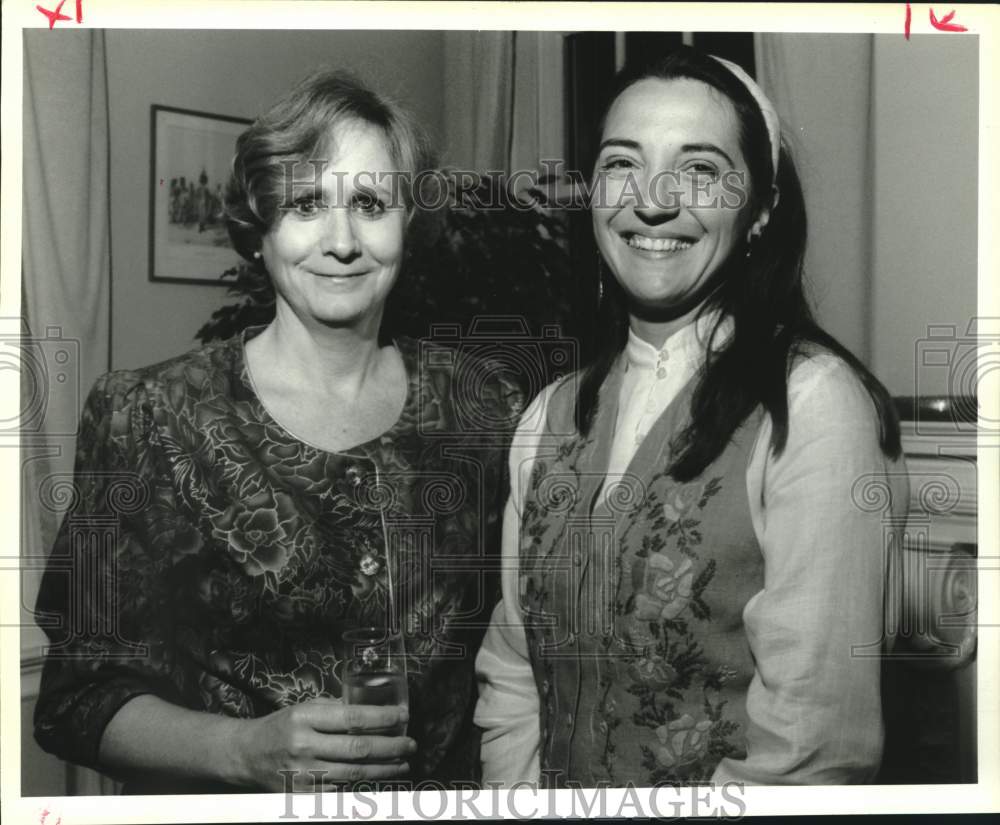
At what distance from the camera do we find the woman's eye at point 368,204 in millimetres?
1904

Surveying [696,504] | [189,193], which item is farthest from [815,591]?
[189,193]

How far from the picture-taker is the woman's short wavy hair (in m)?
1.90

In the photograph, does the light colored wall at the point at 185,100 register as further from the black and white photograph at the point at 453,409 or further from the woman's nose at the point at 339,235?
the woman's nose at the point at 339,235

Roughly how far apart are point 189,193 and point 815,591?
1.35 m

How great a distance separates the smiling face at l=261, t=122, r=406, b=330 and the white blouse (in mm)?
387

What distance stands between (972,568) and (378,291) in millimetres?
1263

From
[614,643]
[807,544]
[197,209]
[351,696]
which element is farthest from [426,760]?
[197,209]

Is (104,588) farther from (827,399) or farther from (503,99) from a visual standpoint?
(827,399)

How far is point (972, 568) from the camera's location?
2.02 m

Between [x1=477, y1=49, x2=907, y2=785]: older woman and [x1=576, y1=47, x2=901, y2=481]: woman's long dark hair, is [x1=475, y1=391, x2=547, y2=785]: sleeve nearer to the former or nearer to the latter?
[x1=477, y1=49, x2=907, y2=785]: older woman

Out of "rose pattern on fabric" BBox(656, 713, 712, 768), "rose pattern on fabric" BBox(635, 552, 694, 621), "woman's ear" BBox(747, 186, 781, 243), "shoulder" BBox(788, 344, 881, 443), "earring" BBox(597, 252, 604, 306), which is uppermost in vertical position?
"woman's ear" BBox(747, 186, 781, 243)

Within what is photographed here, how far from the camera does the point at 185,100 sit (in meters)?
1.91

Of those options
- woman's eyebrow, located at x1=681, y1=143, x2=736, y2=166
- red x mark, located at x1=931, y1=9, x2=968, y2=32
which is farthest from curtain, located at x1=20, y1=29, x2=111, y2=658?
red x mark, located at x1=931, y1=9, x2=968, y2=32

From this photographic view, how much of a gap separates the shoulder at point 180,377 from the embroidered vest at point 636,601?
60cm
